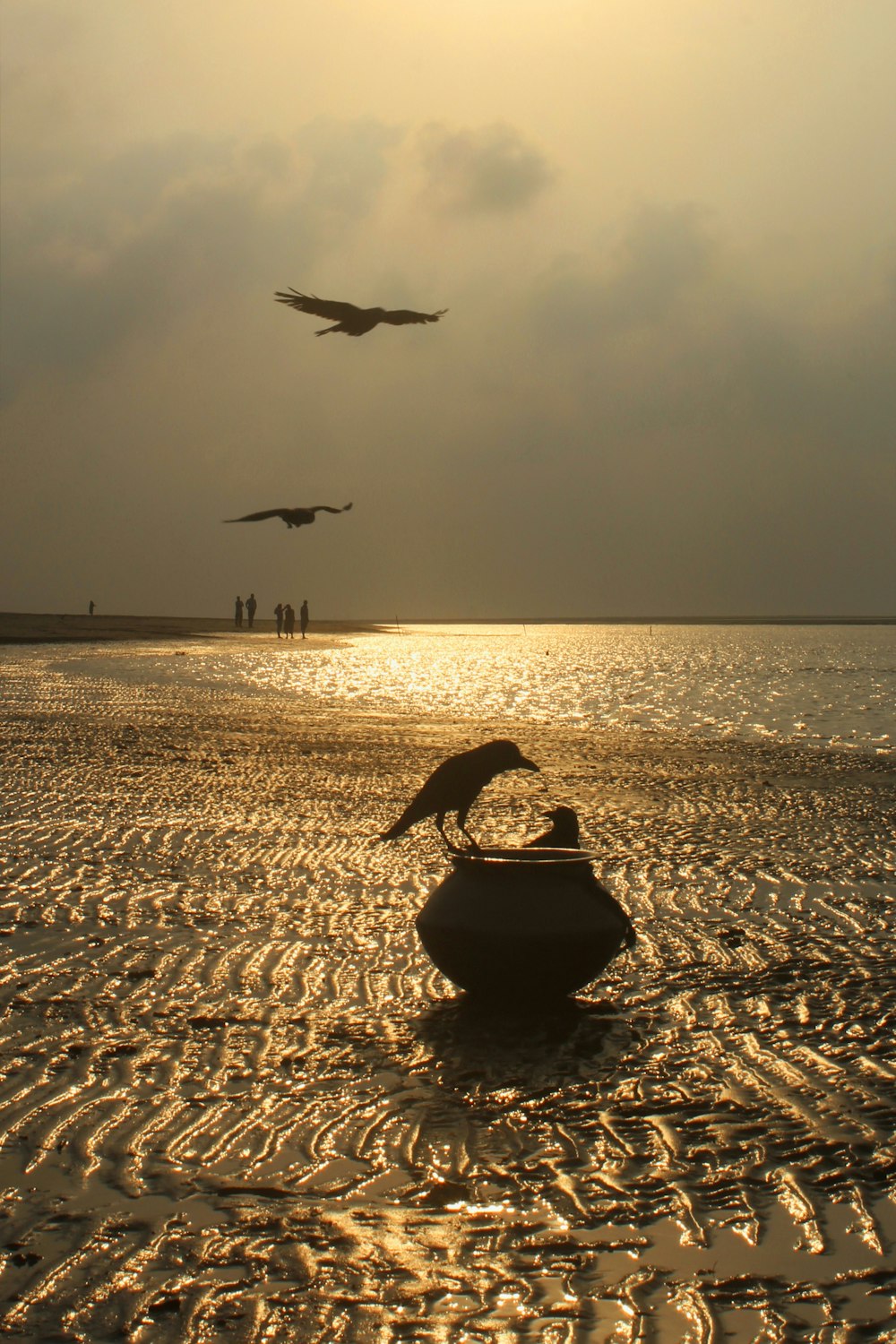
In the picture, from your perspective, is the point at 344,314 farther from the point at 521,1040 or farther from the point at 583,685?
the point at 583,685

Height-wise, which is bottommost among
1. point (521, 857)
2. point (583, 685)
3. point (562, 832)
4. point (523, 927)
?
point (583, 685)

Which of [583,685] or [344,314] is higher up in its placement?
[344,314]

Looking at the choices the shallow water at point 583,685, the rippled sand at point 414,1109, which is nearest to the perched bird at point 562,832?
the rippled sand at point 414,1109

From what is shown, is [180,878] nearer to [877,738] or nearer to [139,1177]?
[139,1177]

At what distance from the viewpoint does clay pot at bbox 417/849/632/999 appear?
688 centimetres

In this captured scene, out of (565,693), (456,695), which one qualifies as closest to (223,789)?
(456,695)

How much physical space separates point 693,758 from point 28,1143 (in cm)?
1774

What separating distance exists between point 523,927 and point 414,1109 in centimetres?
143

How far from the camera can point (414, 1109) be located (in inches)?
223

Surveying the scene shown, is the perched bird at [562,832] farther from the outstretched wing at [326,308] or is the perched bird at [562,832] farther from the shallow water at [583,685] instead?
the shallow water at [583,685]

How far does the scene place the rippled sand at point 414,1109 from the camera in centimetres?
410

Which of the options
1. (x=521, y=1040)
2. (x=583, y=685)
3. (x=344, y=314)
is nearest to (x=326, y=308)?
(x=344, y=314)

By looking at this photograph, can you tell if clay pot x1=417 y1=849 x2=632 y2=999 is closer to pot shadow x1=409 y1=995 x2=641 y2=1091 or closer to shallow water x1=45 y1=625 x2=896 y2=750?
pot shadow x1=409 y1=995 x2=641 y2=1091

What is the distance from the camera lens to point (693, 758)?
22016 millimetres
